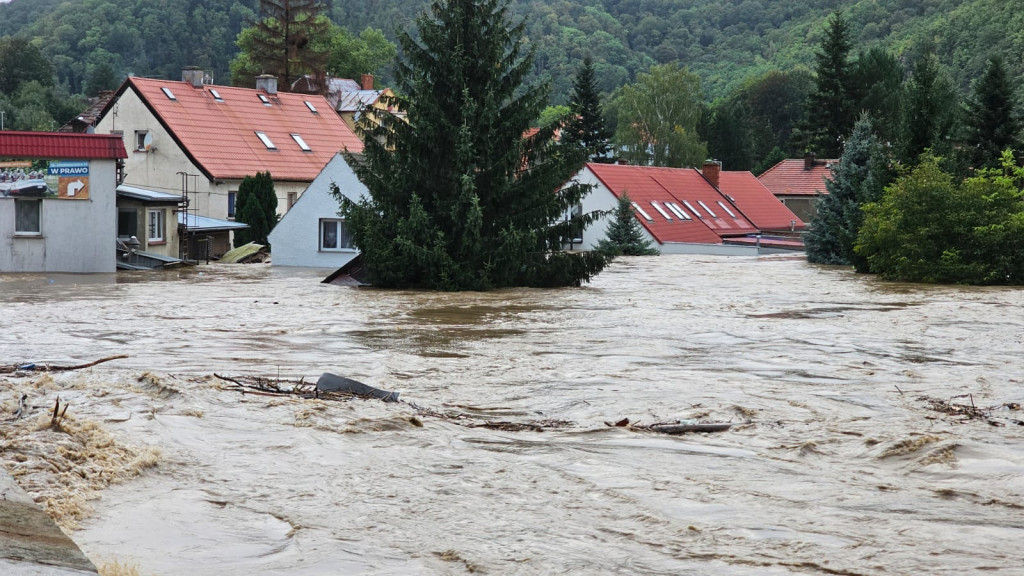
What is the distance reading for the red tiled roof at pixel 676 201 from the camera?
184 feet

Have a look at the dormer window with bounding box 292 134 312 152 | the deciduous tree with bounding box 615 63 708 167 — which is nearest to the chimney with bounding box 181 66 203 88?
the dormer window with bounding box 292 134 312 152

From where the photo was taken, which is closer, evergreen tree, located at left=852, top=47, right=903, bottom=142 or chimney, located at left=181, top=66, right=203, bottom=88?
chimney, located at left=181, top=66, right=203, bottom=88

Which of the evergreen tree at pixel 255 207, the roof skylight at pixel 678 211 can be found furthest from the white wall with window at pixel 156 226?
the roof skylight at pixel 678 211

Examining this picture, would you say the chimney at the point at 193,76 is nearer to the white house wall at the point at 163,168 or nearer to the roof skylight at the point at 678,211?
the white house wall at the point at 163,168

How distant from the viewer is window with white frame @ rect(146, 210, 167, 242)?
3944 centimetres

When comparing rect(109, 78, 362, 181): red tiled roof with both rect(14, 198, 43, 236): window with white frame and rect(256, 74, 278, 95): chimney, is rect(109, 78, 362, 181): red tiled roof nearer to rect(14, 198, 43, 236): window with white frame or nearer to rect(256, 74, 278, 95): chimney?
rect(256, 74, 278, 95): chimney

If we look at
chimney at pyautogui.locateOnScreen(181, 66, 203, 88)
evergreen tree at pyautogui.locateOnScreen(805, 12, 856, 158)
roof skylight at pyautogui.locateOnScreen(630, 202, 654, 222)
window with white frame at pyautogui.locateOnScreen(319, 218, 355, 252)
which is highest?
evergreen tree at pyautogui.locateOnScreen(805, 12, 856, 158)

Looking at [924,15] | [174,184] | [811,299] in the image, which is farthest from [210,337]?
[924,15]

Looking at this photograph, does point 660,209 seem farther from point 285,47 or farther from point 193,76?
point 285,47

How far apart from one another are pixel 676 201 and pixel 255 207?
74.4 feet

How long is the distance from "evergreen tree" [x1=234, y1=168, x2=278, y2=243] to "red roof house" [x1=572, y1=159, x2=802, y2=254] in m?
13.3

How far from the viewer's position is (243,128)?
52.7 m

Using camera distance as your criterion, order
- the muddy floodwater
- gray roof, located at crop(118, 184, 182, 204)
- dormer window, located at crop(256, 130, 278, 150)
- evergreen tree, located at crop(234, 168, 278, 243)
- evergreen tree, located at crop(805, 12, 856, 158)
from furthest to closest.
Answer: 1. evergreen tree, located at crop(805, 12, 856, 158)
2. dormer window, located at crop(256, 130, 278, 150)
3. evergreen tree, located at crop(234, 168, 278, 243)
4. gray roof, located at crop(118, 184, 182, 204)
5. the muddy floodwater

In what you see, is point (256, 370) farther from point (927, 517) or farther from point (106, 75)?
point (106, 75)
